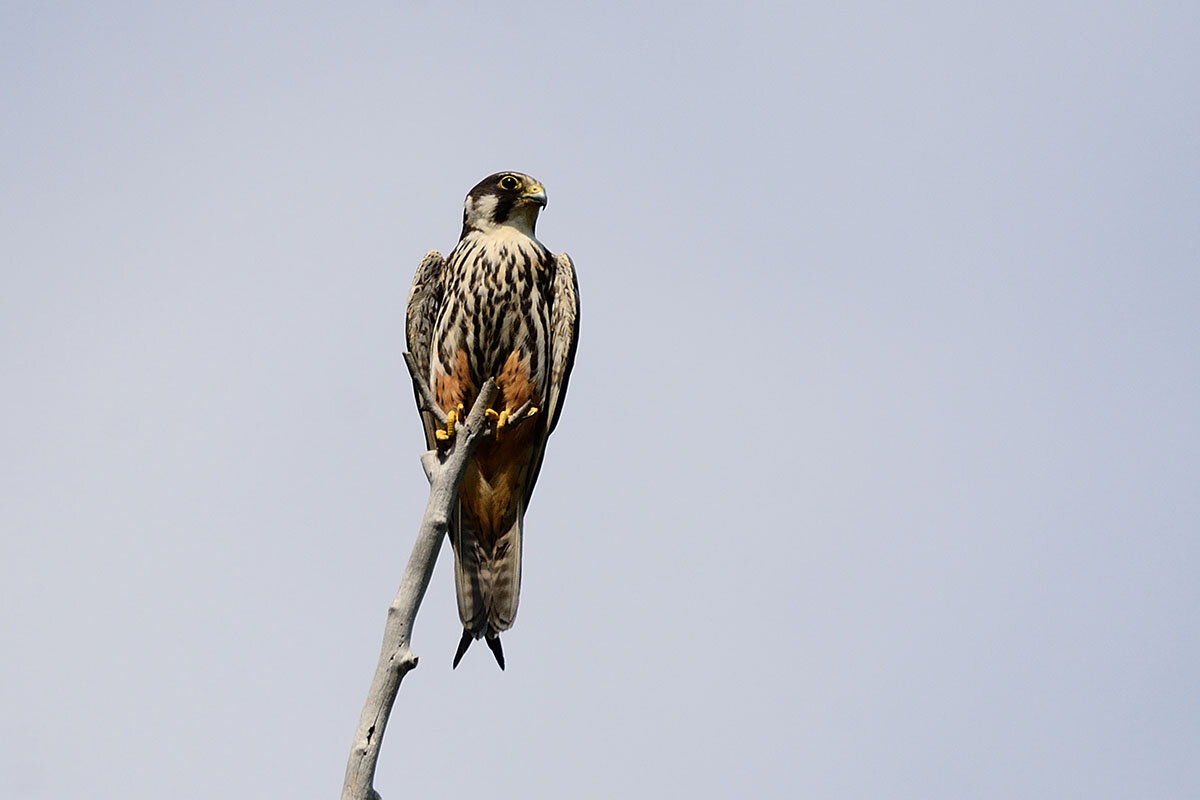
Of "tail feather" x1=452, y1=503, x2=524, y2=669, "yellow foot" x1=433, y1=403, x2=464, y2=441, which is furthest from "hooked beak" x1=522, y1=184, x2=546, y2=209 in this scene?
"tail feather" x1=452, y1=503, x2=524, y2=669

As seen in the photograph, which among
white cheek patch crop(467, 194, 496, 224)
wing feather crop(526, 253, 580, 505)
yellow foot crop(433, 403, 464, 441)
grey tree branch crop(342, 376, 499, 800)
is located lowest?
grey tree branch crop(342, 376, 499, 800)

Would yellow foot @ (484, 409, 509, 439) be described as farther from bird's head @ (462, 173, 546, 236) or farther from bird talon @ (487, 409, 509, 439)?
bird's head @ (462, 173, 546, 236)

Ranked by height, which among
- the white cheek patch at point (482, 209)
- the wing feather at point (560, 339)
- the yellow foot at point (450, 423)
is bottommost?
the yellow foot at point (450, 423)

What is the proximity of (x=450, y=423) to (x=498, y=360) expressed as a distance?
36 centimetres

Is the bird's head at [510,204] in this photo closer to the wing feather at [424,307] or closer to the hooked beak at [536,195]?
the hooked beak at [536,195]

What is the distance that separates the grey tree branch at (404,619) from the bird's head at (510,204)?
196 cm

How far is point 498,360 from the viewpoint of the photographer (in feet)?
18.6

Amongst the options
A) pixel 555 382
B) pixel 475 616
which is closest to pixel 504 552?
pixel 475 616

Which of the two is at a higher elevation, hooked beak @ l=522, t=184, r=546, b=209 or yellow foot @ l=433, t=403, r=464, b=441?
hooked beak @ l=522, t=184, r=546, b=209

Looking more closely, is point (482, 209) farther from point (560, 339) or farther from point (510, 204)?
point (560, 339)

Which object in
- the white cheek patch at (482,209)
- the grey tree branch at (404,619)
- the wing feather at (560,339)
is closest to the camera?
the grey tree branch at (404,619)

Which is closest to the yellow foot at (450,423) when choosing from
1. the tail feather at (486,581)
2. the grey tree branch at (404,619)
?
the tail feather at (486,581)

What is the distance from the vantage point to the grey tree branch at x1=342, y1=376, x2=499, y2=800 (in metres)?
3.43

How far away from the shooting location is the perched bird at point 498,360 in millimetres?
5445
